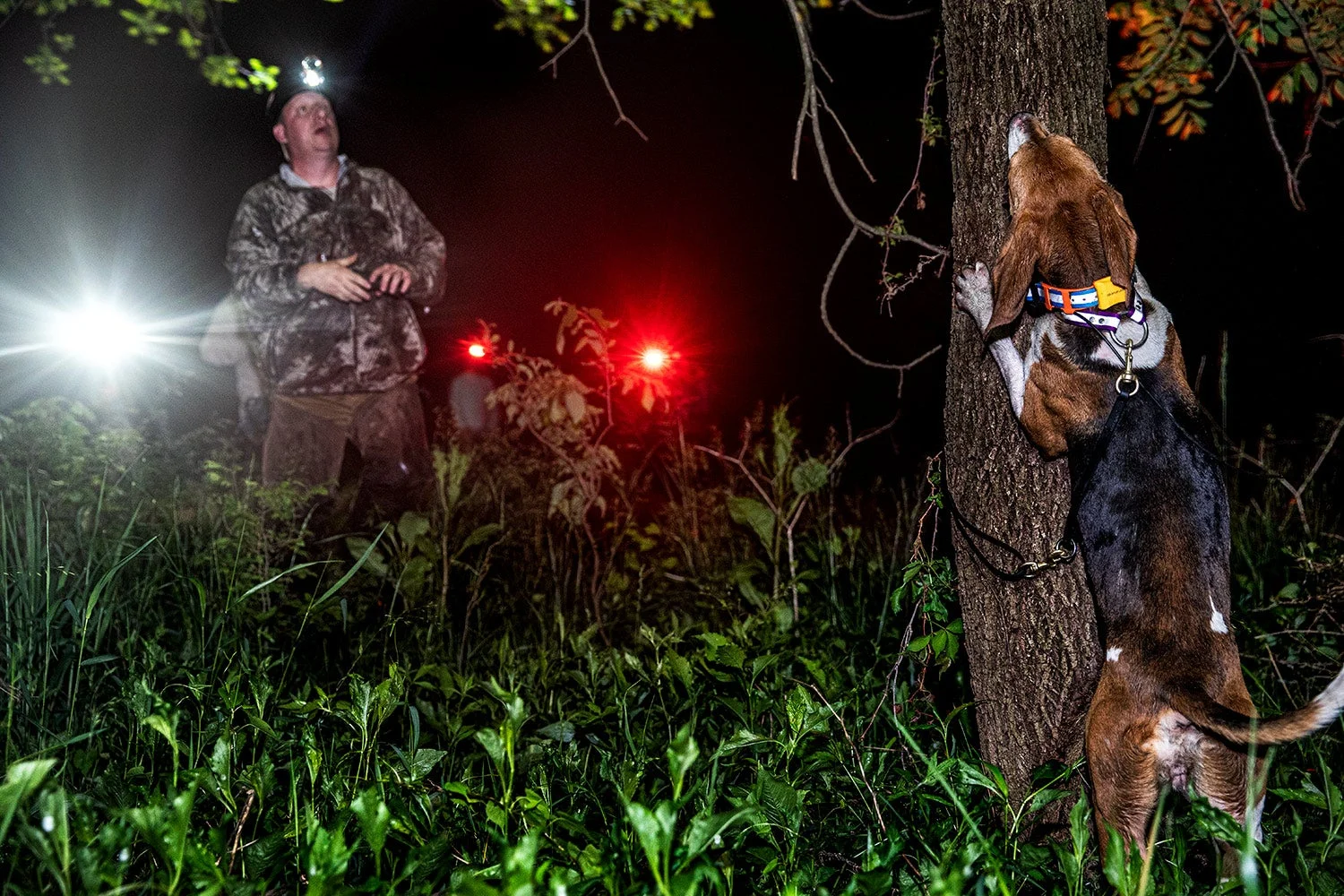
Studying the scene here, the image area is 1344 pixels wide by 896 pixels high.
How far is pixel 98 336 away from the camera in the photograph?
8906mm

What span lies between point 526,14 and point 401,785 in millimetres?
7066

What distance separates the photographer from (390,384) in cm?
521

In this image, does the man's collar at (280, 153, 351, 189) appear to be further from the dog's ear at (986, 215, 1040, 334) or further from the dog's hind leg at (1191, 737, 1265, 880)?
the dog's hind leg at (1191, 737, 1265, 880)

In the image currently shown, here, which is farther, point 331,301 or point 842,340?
point 331,301

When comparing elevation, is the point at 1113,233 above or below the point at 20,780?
above

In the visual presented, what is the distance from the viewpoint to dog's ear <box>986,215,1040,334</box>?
227cm

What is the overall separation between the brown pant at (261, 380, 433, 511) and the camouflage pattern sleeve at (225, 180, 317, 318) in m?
0.57

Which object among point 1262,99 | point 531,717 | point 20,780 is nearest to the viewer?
point 20,780

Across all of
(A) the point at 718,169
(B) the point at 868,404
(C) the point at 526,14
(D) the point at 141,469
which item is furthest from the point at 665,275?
(D) the point at 141,469

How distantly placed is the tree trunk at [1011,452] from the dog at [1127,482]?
74 mm

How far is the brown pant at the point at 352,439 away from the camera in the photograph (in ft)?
16.8

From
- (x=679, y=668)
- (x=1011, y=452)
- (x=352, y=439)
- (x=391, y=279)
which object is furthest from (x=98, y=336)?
(x=1011, y=452)

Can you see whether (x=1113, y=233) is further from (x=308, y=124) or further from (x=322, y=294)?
(x=308, y=124)

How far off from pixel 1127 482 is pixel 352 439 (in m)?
4.30
